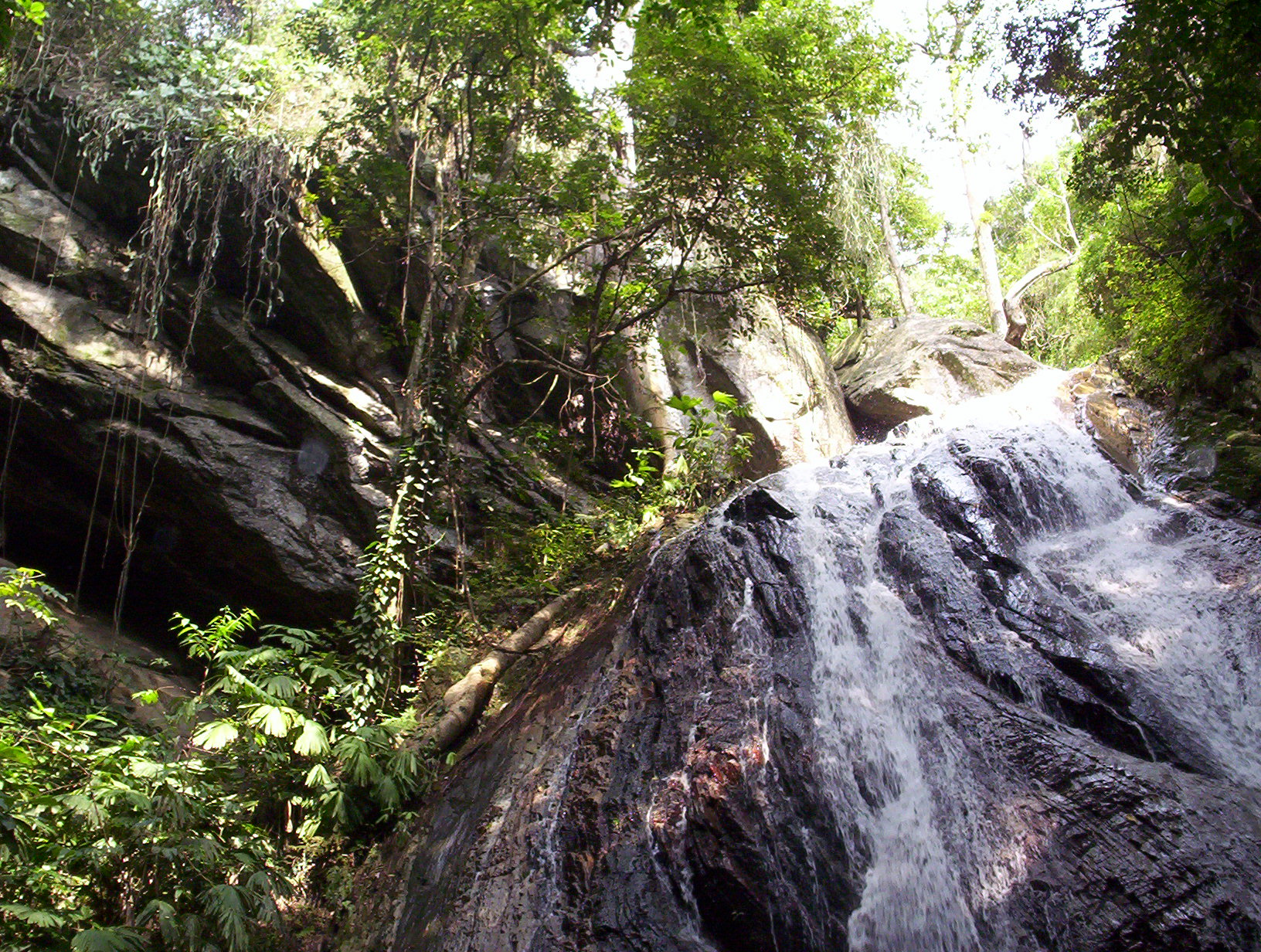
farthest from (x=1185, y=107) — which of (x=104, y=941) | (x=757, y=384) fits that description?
(x=104, y=941)

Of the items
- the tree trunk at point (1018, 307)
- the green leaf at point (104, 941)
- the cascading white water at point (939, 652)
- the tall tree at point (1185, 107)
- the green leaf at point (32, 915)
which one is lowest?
the green leaf at point (104, 941)

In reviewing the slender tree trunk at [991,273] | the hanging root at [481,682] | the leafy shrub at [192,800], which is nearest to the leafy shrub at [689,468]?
the hanging root at [481,682]

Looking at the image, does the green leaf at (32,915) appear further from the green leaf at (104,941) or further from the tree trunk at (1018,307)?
the tree trunk at (1018,307)

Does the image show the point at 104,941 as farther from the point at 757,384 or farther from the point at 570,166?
the point at 757,384

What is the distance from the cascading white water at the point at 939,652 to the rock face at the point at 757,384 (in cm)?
259

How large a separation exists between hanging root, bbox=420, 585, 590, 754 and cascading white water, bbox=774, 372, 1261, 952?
2.54 m

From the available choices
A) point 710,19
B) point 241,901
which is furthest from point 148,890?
point 710,19

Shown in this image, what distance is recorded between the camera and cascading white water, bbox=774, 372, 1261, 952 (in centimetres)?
397

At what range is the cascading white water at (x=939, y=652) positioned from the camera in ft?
13.0

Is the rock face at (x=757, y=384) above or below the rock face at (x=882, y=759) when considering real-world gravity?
above

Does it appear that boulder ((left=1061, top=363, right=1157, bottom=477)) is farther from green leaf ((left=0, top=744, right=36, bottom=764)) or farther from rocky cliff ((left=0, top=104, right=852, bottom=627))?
green leaf ((left=0, top=744, right=36, bottom=764))

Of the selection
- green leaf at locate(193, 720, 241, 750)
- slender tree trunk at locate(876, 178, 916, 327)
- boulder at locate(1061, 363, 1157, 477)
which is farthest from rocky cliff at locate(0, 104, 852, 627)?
slender tree trunk at locate(876, 178, 916, 327)

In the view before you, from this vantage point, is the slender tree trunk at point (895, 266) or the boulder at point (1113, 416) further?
the slender tree trunk at point (895, 266)

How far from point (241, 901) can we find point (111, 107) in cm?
851
